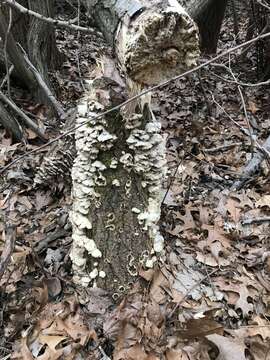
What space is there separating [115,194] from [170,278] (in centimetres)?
67

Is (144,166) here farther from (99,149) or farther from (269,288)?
(269,288)

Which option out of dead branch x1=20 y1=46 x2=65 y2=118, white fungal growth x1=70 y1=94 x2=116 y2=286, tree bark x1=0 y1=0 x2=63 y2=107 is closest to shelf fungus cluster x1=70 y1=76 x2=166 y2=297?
white fungal growth x1=70 y1=94 x2=116 y2=286

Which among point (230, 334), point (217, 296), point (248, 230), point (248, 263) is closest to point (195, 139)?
point (248, 230)

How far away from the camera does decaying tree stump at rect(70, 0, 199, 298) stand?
5.71 ft

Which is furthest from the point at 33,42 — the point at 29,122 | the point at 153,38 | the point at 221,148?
the point at 153,38

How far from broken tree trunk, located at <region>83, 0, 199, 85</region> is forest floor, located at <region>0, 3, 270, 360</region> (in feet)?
2.07

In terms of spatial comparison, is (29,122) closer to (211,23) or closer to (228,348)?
(228,348)

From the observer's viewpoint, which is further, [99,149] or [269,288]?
[269,288]

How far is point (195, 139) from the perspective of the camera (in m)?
4.24

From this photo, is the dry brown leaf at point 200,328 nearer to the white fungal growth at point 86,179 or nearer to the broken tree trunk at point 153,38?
the white fungal growth at point 86,179

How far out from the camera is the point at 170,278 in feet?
8.35

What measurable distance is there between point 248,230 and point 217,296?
72 cm

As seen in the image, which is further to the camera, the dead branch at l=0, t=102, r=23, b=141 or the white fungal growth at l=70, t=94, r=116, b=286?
the dead branch at l=0, t=102, r=23, b=141

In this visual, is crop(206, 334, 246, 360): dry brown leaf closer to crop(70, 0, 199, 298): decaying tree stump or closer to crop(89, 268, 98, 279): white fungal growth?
crop(70, 0, 199, 298): decaying tree stump
